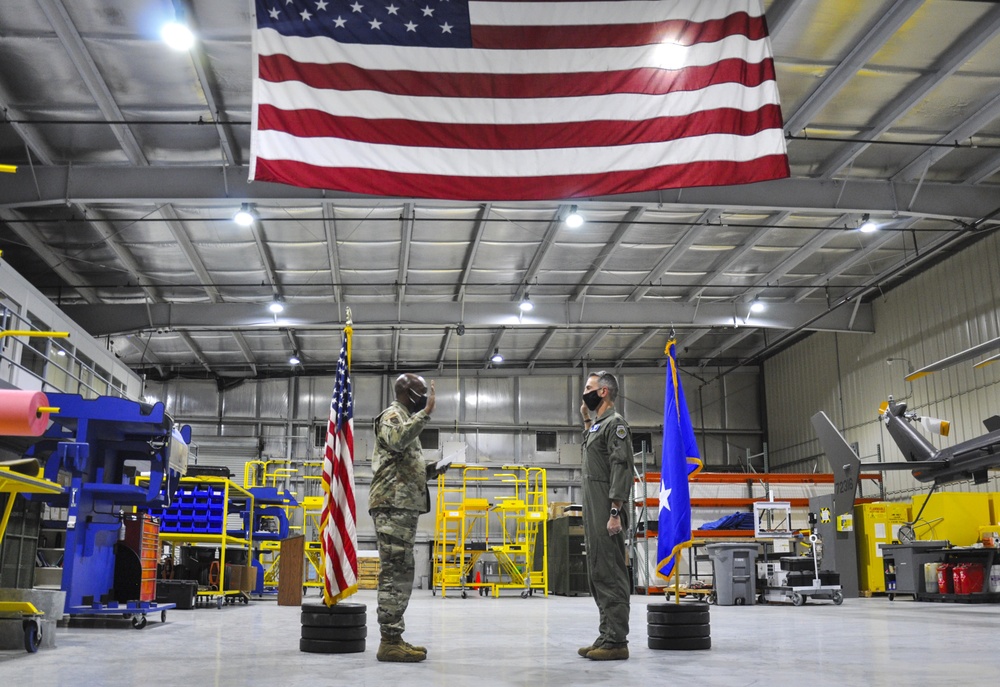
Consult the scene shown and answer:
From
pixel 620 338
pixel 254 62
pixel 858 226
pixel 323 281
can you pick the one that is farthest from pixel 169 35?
pixel 620 338

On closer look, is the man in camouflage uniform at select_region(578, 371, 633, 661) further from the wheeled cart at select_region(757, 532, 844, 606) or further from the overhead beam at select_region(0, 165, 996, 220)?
the wheeled cart at select_region(757, 532, 844, 606)

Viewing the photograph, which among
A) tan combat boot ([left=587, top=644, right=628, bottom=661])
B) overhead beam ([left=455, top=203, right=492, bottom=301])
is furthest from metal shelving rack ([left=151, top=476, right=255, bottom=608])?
tan combat boot ([left=587, top=644, right=628, bottom=661])

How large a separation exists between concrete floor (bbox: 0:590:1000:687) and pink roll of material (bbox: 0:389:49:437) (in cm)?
139

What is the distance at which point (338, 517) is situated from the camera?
621 cm

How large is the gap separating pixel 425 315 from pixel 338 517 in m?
16.0

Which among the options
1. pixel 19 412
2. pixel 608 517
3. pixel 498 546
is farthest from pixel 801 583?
pixel 19 412

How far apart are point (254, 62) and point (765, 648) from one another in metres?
5.43

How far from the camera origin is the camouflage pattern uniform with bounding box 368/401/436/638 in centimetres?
587

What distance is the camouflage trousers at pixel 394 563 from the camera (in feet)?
19.1

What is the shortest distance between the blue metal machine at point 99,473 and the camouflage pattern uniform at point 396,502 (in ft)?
11.5

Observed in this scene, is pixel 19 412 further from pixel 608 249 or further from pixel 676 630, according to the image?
pixel 608 249

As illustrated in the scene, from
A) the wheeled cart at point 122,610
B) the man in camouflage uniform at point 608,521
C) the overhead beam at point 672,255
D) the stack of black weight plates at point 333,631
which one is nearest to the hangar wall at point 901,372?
the overhead beam at point 672,255

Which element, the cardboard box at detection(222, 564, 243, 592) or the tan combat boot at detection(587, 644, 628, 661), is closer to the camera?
the tan combat boot at detection(587, 644, 628, 661)

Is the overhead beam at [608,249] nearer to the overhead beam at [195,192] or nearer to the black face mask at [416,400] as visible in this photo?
the overhead beam at [195,192]
